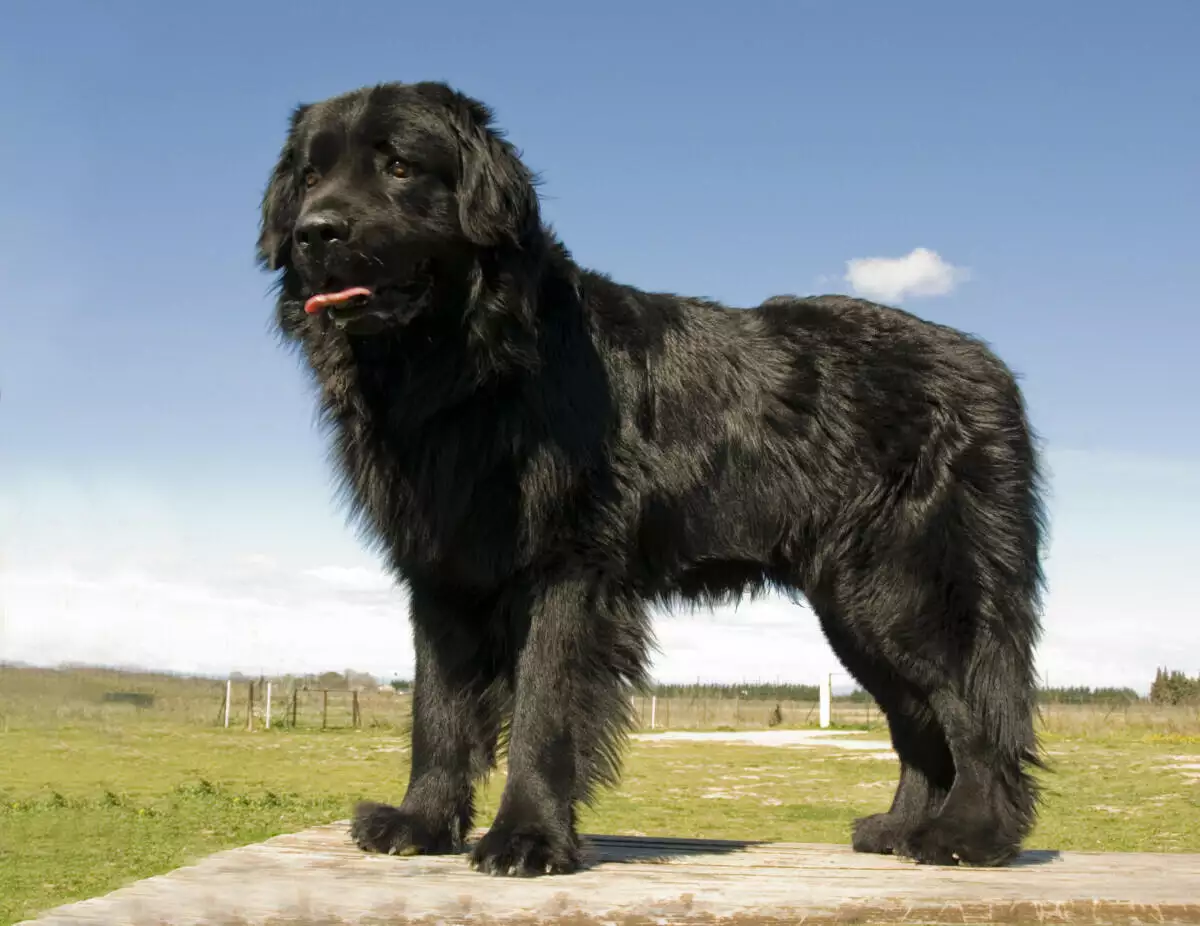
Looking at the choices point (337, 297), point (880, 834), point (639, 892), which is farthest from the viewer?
point (880, 834)

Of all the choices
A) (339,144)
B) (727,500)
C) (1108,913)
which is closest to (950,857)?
(1108,913)

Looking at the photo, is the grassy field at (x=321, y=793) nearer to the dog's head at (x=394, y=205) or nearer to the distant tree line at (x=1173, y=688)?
the dog's head at (x=394, y=205)

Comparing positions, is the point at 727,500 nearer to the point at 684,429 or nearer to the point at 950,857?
the point at 684,429

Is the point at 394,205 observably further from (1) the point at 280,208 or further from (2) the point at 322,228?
(1) the point at 280,208

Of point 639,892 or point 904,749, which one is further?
point 904,749

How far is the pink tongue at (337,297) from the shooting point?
2.99 metres

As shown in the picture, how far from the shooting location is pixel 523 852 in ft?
9.92

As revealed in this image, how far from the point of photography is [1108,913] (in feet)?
9.28

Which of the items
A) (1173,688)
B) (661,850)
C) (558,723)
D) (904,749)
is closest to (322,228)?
(558,723)

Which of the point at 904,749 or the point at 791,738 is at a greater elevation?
the point at 904,749

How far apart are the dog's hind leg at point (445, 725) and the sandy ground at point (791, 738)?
18294mm

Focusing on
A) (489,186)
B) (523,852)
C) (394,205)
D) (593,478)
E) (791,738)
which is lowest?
(791,738)

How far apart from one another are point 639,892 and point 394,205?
1.86m

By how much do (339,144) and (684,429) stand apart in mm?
1281
